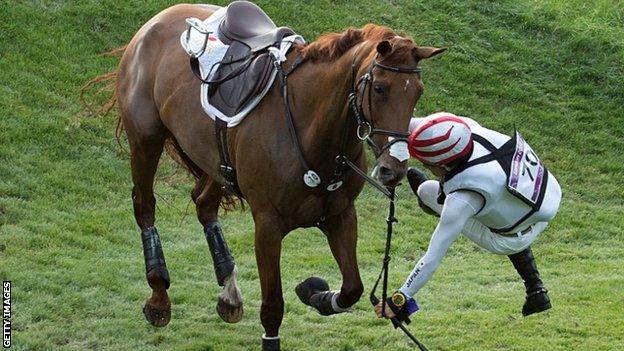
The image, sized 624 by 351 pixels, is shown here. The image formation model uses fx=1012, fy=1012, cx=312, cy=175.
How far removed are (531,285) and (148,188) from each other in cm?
289

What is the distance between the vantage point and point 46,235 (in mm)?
8484

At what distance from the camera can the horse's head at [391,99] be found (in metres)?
4.73

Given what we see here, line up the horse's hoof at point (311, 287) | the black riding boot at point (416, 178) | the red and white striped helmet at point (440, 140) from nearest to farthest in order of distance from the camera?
the red and white striped helmet at point (440, 140) < the black riding boot at point (416, 178) < the horse's hoof at point (311, 287)

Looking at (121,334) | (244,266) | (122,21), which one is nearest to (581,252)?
(244,266)

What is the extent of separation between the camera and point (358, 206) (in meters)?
10.6

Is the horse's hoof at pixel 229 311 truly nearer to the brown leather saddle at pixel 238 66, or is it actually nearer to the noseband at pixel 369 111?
the brown leather saddle at pixel 238 66

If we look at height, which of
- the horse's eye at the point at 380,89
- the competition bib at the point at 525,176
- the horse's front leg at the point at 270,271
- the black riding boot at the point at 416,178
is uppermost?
the horse's eye at the point at 380,89

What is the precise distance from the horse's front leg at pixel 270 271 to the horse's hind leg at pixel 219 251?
33.9 inches

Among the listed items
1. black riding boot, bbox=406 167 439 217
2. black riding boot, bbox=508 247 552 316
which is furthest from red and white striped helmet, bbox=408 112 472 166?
black riding boot, bbox=508 247 552 316
